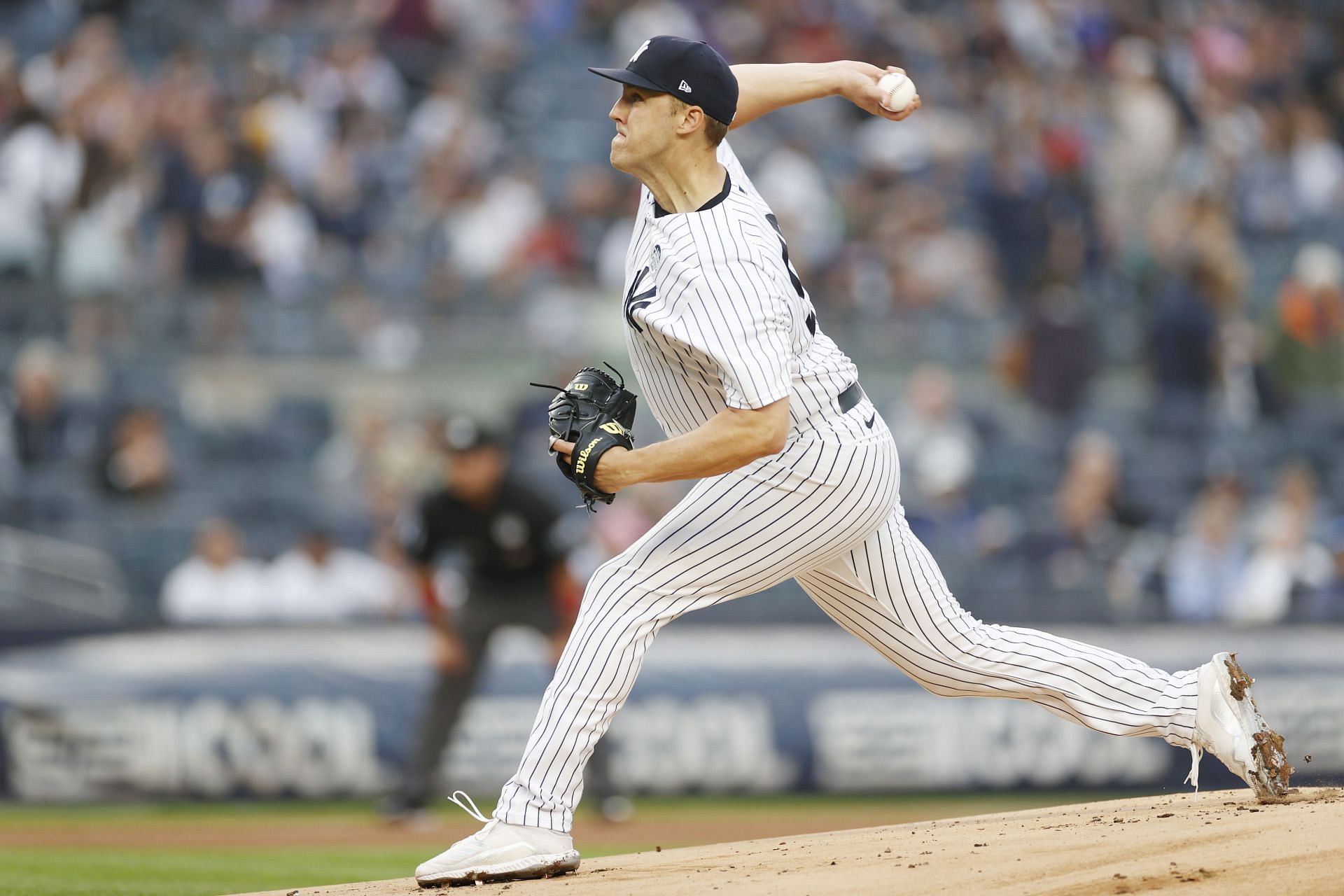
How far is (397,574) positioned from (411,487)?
73cm

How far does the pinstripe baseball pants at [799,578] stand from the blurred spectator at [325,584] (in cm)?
555

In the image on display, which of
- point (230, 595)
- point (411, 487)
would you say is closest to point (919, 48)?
point (411, 487)

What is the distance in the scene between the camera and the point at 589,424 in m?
3.81

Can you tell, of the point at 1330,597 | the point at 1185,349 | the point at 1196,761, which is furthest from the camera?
the point at 1185,349

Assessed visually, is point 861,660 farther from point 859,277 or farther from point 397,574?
point 859,277

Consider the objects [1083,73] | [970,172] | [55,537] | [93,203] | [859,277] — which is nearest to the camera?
[55,537]

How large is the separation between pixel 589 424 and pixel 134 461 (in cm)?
658

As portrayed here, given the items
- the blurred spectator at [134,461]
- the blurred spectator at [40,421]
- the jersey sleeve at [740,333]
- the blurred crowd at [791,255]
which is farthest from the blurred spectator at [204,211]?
the jersey sleeve at [740,333]

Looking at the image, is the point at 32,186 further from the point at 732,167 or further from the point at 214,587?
the point at 732,167

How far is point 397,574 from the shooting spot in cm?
952

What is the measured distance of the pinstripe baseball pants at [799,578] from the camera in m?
3.83

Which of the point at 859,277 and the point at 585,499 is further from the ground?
the point at 859,277

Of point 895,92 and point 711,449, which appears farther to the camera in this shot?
point 895,92

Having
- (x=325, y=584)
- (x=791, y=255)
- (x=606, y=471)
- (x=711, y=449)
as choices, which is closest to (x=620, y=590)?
(x=606, y=471)
